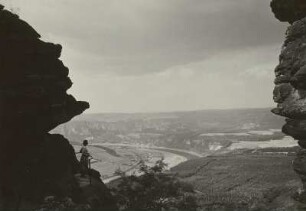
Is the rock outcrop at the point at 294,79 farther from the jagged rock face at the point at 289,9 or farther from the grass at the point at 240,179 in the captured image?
the grass at the point at 240,179

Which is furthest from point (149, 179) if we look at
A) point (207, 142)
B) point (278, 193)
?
point (207, 142)

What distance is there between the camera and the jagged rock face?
1999cm

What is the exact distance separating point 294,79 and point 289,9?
400 cm

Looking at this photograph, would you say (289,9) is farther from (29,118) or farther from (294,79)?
(29,118)

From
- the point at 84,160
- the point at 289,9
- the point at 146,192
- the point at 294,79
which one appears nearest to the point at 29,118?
the point at 84,160

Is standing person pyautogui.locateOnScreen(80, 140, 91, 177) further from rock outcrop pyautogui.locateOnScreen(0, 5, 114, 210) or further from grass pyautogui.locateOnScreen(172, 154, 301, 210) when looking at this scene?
grass pyautogui.locateOnScreen(172, 154, 301, 210)

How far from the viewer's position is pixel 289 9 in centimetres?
2058

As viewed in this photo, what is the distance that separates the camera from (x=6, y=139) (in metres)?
27.2

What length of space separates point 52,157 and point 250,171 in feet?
190

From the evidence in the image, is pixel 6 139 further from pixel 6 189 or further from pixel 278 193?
pixel 278 193

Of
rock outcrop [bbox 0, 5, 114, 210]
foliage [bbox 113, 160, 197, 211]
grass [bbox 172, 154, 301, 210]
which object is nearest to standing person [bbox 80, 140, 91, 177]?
rock outcrop [bbox 0, 5, 114, 210]

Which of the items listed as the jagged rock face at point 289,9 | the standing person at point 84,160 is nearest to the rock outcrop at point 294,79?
the jagged rock face at point 289,9

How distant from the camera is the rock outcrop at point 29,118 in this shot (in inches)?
1048

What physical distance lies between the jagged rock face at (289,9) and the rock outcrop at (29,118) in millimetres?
15848
